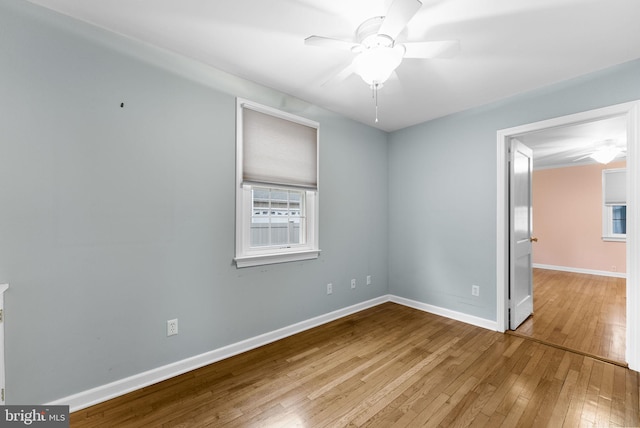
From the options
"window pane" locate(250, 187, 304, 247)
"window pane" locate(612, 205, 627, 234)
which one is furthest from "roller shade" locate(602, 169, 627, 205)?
"window pane" locate(250, 187, 304, 247)

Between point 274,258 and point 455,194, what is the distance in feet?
7.68

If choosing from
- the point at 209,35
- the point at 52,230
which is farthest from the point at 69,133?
the point at 209,35

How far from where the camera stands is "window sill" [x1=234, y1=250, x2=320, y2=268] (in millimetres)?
2467

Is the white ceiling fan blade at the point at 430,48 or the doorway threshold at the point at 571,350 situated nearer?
the white ceiling fan blade at the point at 430,48

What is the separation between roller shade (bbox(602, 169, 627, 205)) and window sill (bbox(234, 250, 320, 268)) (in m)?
6.49

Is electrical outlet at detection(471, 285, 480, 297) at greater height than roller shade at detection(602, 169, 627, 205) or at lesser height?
lesser

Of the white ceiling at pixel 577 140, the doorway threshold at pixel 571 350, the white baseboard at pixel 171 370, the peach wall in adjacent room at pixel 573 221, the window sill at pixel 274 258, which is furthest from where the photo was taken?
the peach wall in adjacent room at pixel 573 221

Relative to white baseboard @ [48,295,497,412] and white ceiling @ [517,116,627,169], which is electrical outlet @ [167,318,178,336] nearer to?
white baseboard @ [48,295,497,412]

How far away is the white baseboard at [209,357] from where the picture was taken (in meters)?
1.77

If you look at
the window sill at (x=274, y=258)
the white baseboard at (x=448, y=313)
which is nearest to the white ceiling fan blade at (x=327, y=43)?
the window sill at (x=274, y=258)

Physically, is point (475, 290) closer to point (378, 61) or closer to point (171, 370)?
point (378, 61)

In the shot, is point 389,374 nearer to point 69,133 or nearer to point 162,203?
point 162,203

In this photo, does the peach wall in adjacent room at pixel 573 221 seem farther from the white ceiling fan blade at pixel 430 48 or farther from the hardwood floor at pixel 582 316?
the white ceiling fan blade at pixel 430 48

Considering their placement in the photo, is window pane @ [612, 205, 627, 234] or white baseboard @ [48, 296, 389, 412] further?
Result: window pane @ [612, 205, 627, 234]
